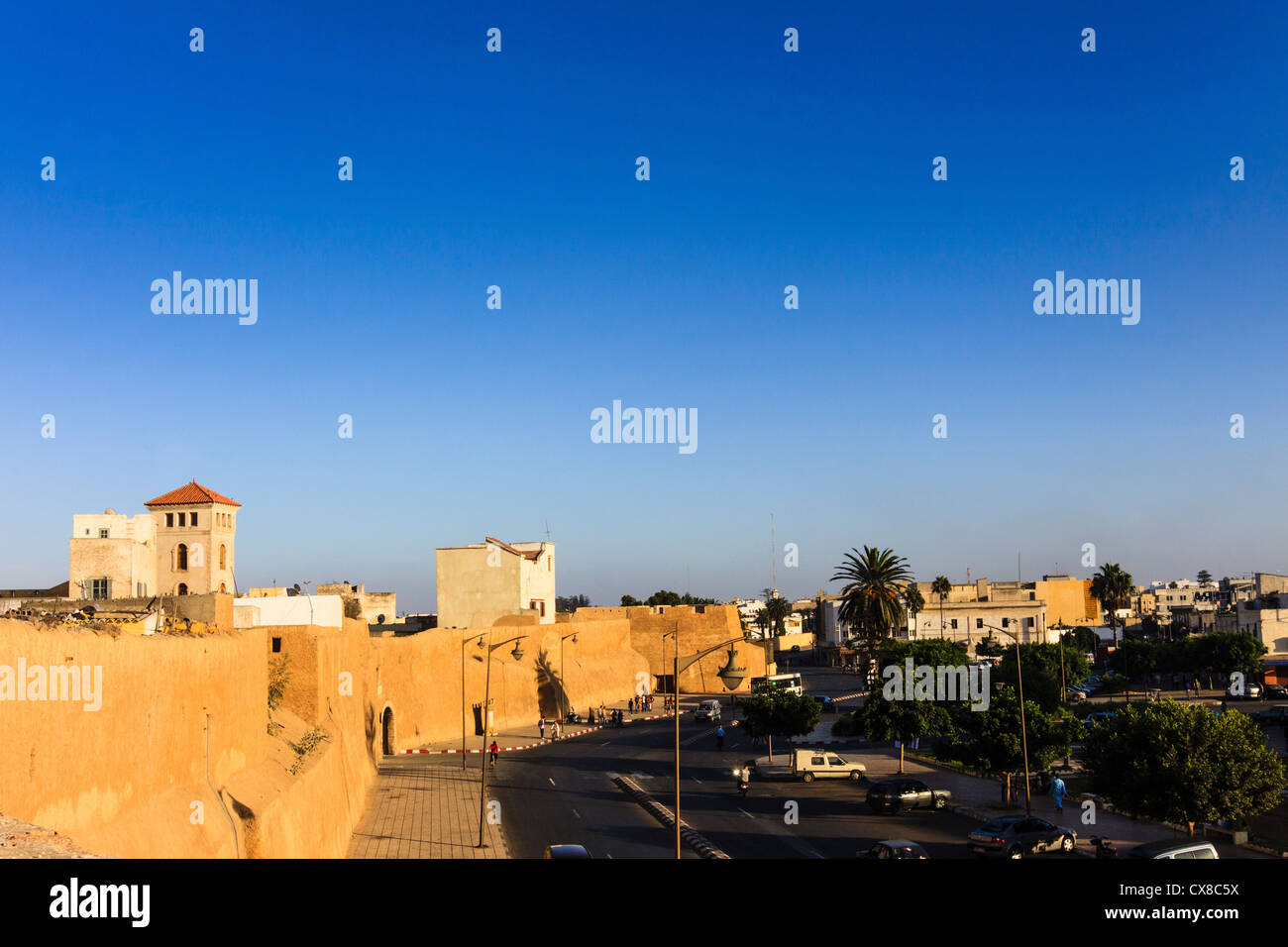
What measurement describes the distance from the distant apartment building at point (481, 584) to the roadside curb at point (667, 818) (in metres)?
41.3

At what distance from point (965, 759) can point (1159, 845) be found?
1650 centimetres

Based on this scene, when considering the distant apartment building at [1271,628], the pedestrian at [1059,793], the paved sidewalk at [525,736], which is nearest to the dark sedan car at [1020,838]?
the pedestrian at [1059,793]

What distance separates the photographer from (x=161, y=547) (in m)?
67.4

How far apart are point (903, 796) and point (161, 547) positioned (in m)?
52.6

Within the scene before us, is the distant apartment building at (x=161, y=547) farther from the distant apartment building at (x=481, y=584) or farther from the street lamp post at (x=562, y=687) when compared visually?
the street lamp post at (x=562, y=687)

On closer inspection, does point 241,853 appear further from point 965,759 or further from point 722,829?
point 965,759

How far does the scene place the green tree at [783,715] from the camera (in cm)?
4766

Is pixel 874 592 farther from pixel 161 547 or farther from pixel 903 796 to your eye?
pixel 161 547

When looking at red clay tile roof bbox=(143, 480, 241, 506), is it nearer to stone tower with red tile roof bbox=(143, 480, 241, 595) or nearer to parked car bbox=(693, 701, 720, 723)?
stone tower with red tile roof bbox=(143, 480, 241, 595)
